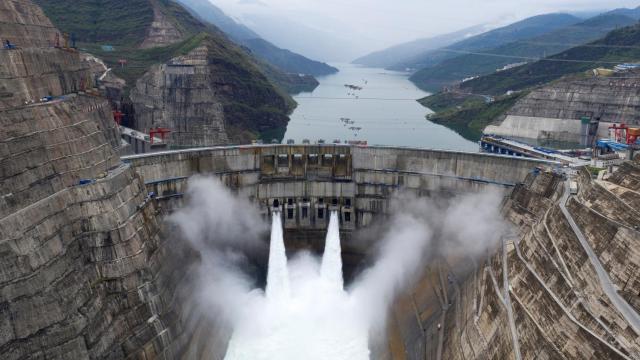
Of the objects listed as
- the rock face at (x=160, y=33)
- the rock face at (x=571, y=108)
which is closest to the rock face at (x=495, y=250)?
the rock face at (x=571, y=108)

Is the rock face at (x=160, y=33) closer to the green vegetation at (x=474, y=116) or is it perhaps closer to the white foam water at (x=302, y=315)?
the green vegetation at (x=474, y=116)

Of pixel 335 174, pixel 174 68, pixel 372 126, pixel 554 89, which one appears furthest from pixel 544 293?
pixel 372 126

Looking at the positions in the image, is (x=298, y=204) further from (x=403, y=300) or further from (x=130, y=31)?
(x=130, y=31)

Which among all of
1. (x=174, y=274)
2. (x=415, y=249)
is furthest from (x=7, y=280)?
(x=415, y=249)

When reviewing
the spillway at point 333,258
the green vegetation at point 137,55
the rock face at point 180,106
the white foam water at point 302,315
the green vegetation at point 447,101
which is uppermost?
the green vegetation at point 137,55

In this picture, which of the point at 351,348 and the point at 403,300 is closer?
the point at 351,348
